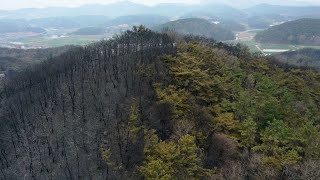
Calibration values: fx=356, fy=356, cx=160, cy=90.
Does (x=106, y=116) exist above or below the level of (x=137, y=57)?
below

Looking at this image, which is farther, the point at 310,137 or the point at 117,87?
the point at 117,87

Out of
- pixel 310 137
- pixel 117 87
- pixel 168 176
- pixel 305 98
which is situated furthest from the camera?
pixel 305 98

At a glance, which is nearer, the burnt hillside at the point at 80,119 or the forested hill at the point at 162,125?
the forested hill at the point at 162,125

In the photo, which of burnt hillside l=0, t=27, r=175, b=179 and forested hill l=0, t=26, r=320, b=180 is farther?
burnt hillside l=0, t=27, r=175, b=179

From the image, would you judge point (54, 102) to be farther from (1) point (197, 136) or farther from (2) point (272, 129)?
(2) point (272, 129)

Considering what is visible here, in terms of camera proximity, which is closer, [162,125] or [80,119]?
[162,125]

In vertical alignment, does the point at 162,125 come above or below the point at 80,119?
above

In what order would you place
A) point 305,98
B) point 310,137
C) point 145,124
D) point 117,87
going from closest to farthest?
point 310,137
point 145,124
point 117,87
point 305,98

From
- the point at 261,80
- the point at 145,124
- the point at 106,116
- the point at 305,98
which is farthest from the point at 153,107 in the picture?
the point at 305,98
